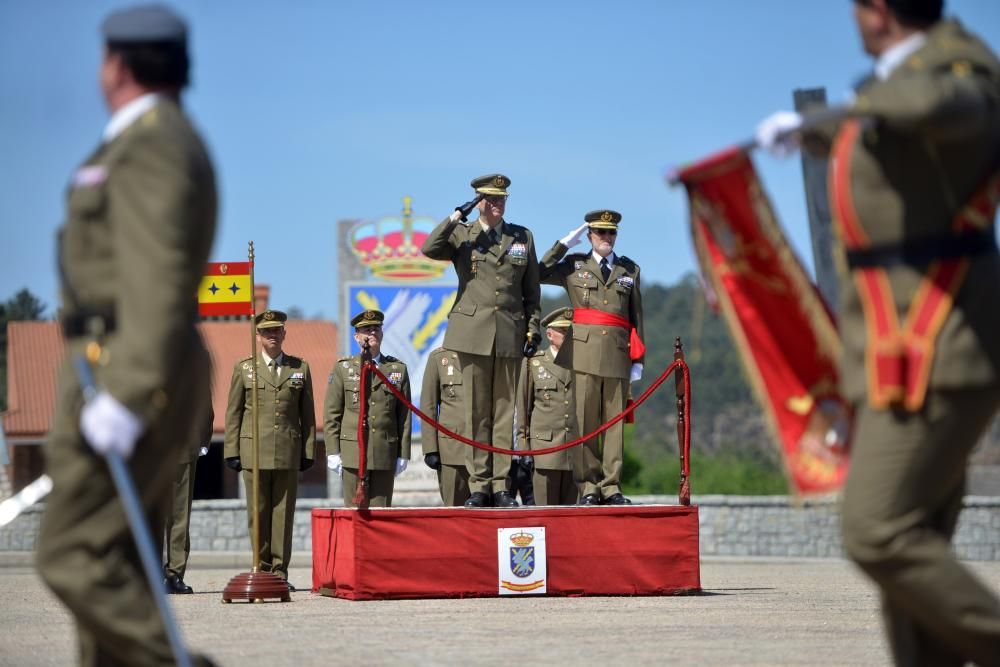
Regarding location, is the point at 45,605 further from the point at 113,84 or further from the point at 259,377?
the point at 113,84

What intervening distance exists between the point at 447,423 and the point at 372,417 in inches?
64.8

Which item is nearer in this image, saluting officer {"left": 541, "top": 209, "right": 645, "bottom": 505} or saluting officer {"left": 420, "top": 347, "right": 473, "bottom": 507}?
saluting officer {"left": 420, "top": 347, "right": 473, "bottom": 507}

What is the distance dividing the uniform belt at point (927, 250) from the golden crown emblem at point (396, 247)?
2253 centimetres

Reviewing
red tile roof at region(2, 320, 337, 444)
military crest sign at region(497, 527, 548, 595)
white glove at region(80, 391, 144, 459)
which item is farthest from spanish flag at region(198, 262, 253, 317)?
red tile roof at region(2, 320, 337, 444)

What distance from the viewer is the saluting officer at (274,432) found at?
14578 millimetres

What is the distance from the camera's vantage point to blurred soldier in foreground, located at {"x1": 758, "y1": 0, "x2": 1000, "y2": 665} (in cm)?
482

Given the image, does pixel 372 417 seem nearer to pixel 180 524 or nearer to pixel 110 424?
pixel 180 524

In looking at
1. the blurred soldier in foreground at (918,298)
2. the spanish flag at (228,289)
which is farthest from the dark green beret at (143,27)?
the spanish flag at (228,289)

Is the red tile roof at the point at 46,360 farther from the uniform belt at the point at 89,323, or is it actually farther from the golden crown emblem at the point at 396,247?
the uniform belt at the point at 89,323

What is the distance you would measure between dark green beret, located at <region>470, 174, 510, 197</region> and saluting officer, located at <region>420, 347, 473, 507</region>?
1.33 meters

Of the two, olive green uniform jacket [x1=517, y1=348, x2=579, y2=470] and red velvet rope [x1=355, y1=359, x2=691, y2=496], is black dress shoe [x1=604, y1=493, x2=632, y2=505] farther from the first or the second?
olive green uniform jacket [x1=517, y1=348, x2=579, y2=470]

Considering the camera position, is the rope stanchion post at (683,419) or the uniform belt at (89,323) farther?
the rope stanchion post at (683,419)

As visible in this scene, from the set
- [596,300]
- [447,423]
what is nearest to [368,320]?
[447,423]

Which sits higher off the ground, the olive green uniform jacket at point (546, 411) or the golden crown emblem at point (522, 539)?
the olive green uniform jacket at point (546, 411)
